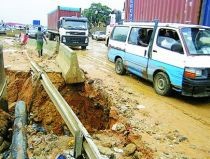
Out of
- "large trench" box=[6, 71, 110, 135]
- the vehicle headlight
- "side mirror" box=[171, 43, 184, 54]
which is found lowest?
"large trench" box=[6, 71, 110, 135]

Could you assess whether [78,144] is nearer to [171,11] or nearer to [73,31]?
[171,11]

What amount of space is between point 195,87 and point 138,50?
2.72 meters

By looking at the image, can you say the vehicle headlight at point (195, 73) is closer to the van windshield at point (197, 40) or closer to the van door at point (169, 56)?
the van door at point (169, 56)

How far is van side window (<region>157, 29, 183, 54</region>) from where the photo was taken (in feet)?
25.5

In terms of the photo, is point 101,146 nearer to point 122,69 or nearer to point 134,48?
point 134,48

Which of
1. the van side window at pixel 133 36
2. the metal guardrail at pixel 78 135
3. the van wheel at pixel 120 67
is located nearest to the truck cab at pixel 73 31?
the van wheel at pixel 120 67

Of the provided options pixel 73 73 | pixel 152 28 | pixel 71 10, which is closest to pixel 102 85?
pixel 73 73

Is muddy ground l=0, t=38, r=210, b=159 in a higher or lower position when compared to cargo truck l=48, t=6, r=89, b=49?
lower

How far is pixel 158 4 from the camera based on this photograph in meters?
11.3

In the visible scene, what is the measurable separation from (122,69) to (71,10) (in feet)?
48.1

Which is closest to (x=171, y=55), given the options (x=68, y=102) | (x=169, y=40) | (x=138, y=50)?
(x=169, y=40)

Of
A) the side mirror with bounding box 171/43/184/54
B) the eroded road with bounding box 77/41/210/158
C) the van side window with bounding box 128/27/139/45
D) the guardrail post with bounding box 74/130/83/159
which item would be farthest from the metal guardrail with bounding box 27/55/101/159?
the van side window with bounding box 128/27/139/45

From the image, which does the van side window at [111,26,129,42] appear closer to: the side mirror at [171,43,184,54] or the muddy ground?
the muddy ground

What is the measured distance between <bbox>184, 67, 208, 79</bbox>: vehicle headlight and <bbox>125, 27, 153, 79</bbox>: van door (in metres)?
1.95
